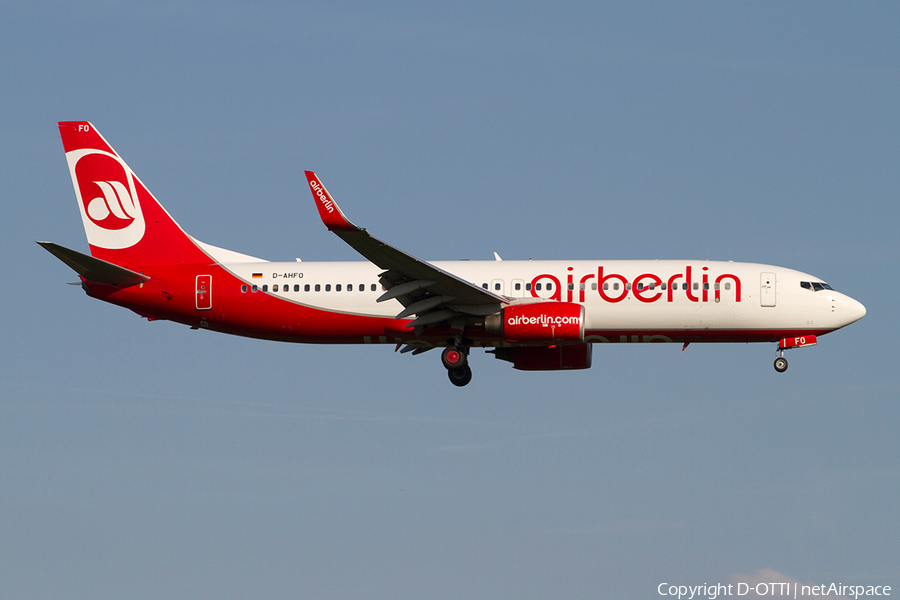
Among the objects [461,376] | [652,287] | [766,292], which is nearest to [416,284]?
[461,376]

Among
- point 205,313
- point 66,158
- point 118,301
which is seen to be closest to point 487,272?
point 205,313

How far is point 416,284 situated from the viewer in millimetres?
37469

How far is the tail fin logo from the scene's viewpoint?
4275cm

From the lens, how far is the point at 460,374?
4141 cm

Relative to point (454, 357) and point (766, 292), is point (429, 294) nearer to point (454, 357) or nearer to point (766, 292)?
point (454, 357)

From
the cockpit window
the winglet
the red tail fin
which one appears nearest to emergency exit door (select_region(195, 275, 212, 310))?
the red tail fin

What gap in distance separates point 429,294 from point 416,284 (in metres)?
1.25

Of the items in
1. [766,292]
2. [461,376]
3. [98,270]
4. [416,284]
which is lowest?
[461,376]

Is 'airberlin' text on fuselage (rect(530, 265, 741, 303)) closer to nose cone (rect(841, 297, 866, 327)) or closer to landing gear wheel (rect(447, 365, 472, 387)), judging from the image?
nose cone (rect(841, 297, 866, 327))

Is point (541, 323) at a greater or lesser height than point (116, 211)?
lesser

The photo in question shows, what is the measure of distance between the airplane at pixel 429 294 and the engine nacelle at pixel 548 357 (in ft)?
0.17

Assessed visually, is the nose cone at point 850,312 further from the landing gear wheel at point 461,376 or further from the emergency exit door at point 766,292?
the landing gear wheel at point 461,376

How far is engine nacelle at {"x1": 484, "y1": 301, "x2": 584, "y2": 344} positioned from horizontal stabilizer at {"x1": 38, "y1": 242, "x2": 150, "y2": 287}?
45.0ft

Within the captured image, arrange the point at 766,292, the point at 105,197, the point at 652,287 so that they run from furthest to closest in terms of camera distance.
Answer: the point at 105,197 < the point at 766,292 < the point at 652,287
